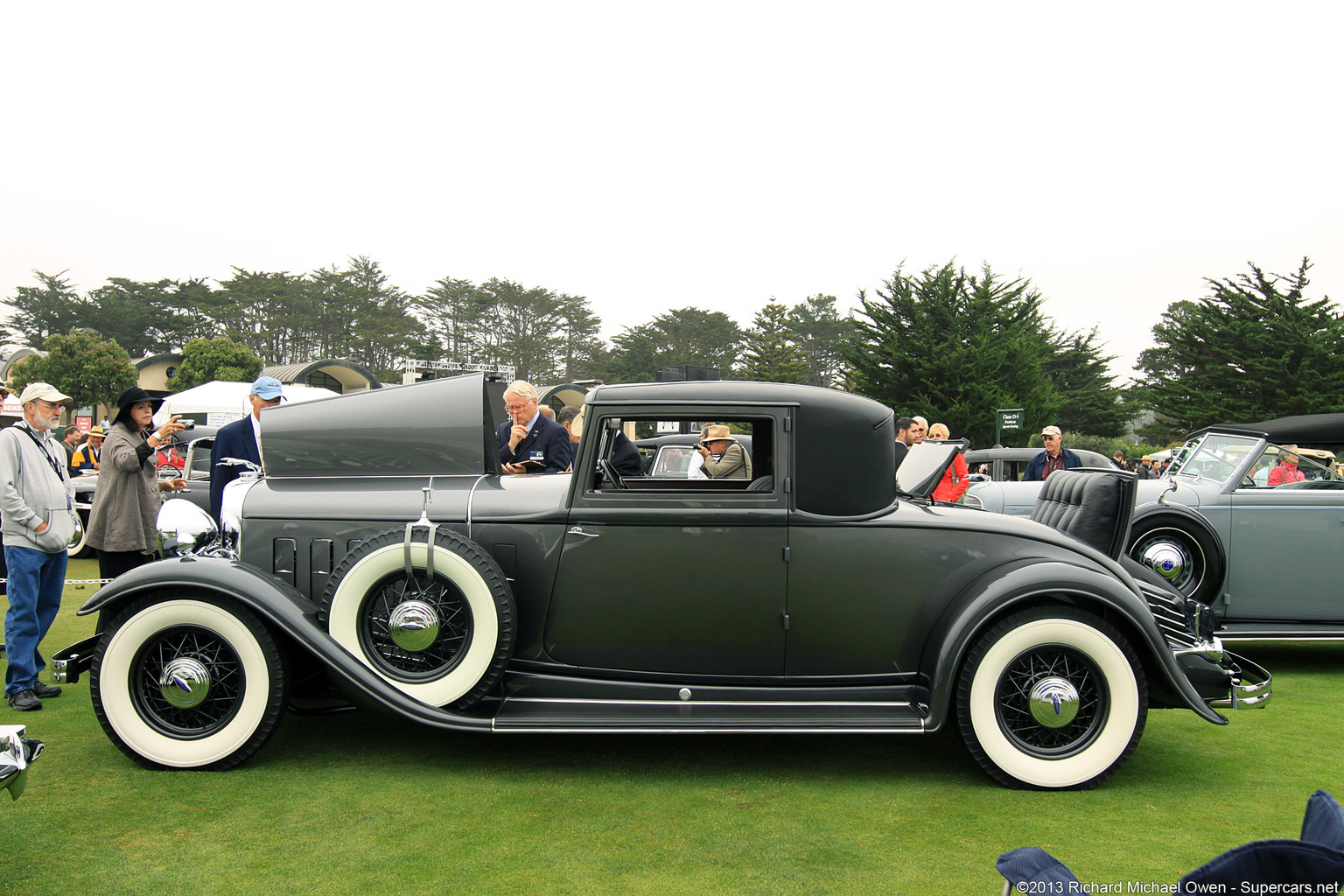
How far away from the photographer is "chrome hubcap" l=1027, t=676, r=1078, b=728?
3637 millimetres

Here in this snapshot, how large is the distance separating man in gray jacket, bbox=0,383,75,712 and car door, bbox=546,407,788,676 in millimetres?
3023

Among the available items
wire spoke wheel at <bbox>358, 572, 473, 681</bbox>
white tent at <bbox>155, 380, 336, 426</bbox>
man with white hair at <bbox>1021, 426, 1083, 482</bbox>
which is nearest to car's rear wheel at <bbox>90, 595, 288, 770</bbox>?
wire spoke wheel at <bbox>358, 572, 473, 681</bbox>

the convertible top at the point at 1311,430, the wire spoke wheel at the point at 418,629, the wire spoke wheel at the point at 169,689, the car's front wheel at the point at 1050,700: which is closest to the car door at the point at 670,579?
the wire spoke wheel at the point at 418,629

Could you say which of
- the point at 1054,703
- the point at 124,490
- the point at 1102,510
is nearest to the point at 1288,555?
the point at 1102,510

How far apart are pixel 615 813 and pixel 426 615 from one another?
3.90 feet

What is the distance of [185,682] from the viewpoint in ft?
12.1

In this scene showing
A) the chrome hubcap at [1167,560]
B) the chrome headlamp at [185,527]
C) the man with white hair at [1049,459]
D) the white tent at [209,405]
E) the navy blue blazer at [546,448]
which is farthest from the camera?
the white tent at [209,405]

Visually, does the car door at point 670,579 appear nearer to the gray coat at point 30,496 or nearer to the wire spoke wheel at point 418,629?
the wire spoke wheel at point 418,629

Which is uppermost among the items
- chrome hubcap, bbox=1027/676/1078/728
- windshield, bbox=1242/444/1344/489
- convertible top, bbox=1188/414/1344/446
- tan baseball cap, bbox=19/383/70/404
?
tan baseball cap, bbox=19/383/70/404

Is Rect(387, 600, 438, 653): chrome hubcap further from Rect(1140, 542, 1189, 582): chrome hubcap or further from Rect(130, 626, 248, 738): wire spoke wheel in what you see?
Rect(1140, 542, 1189, 582): chrome hubcap

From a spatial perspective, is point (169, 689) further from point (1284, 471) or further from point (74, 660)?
point (1284, 471)

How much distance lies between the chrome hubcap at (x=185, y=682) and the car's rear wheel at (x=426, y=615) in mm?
595

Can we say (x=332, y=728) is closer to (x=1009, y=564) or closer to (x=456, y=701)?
(x=456, y=701)

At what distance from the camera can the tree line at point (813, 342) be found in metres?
28.8
